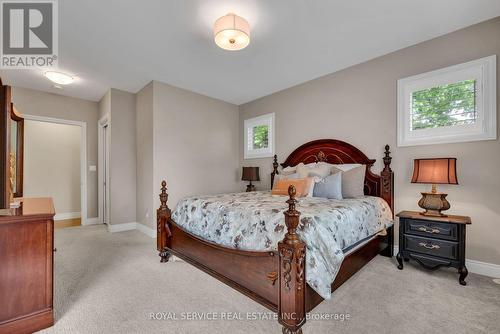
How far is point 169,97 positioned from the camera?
4.18 metres

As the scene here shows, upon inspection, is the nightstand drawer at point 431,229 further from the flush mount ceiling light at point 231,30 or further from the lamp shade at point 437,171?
the flush mount ceiling light at point 231,30

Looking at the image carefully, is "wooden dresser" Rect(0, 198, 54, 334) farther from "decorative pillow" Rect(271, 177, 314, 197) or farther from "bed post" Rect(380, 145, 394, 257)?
"bed post" Rect(380, 145, 394, 257)

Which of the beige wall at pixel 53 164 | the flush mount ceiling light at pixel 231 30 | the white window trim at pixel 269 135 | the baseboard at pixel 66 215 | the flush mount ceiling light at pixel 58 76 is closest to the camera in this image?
the flush mount ceiling light at pixel 231 30

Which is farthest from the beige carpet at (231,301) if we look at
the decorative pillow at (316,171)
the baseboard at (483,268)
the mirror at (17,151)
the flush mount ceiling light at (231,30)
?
the flush mount ceiling light at (231,30)

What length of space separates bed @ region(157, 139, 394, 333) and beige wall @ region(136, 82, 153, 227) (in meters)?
1.31

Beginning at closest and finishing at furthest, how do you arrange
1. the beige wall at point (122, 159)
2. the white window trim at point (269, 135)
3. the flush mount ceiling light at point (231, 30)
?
the flush mount ceiling light at point (231, 30) < the beige wall at point (122, 159) < the white window trim at point (269, 135)

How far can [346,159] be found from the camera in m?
3.53

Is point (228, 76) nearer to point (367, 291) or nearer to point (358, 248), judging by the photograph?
point (358, 248)

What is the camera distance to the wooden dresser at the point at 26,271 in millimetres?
1515

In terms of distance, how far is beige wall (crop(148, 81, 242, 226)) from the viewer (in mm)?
4035

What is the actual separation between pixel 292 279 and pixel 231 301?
0.75m

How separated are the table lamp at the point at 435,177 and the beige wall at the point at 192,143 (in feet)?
11.5

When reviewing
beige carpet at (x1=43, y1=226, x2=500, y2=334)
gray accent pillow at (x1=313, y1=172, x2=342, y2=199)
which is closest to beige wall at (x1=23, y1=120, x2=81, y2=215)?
beige carpet at (x1=43, y1=226, x2=500, y2=334)

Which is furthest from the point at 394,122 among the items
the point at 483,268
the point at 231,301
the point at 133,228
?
the point at 133,228
